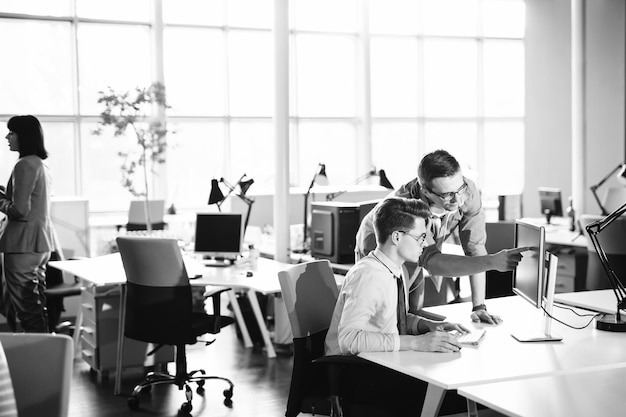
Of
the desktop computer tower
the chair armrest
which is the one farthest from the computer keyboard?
the desktop computer tower

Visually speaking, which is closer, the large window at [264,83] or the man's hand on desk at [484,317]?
the man's hand on desk at [484,317]

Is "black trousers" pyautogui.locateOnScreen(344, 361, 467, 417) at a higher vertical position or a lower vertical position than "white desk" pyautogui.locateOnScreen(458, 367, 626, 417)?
lower

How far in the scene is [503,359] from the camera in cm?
288

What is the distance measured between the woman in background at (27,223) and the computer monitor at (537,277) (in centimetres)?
365

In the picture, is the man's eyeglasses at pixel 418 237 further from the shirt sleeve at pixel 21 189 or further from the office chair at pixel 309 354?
the shirt sleeve at pixel 21 189

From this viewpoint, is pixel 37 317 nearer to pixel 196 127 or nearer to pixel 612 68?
pixel 196 127

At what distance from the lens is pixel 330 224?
19.6 ft

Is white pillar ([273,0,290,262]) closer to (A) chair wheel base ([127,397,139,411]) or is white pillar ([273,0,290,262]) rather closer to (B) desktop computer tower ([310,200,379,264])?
(B) desktop computer tower ([310,200,379,264])

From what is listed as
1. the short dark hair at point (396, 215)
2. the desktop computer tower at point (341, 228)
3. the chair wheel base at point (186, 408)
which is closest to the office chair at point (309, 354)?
the short dark hair at point (396, 215)

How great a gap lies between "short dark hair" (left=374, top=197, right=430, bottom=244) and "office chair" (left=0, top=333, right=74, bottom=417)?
129 cm

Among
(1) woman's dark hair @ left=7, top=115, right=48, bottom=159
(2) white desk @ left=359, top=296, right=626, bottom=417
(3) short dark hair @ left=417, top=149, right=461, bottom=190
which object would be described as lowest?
(2) white desk @ left=359, top=296, right=626, bottom=417

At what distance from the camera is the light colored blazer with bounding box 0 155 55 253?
222 inches

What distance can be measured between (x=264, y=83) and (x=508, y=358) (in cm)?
944

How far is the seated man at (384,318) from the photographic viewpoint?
2.96 metres
